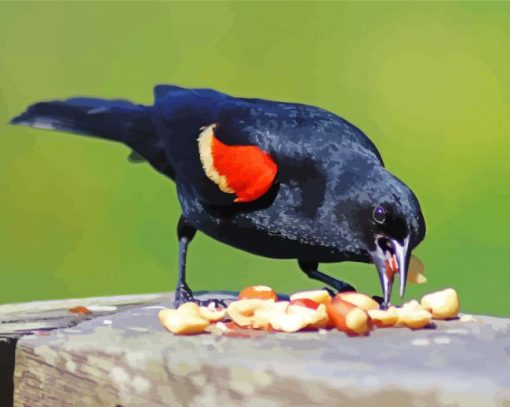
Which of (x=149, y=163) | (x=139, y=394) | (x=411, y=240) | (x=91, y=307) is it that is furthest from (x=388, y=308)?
(x=149, y=163)

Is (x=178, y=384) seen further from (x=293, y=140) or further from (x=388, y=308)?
(x=293, y=140)

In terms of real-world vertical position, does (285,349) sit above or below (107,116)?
below

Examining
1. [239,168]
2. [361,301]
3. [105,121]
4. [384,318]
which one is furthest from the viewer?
[105,121]

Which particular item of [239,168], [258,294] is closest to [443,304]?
[258,294]

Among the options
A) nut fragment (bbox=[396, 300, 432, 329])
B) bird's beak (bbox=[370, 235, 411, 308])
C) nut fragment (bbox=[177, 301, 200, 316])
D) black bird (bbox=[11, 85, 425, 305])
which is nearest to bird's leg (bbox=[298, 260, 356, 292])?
black bird (bbox=[11, 85, 425, 305])

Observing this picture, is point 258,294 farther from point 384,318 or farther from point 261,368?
point 261,368

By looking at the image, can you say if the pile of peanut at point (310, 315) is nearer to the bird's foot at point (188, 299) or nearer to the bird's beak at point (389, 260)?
the bird's beak at point (389, 260)

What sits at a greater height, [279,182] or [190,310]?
[279,182]
